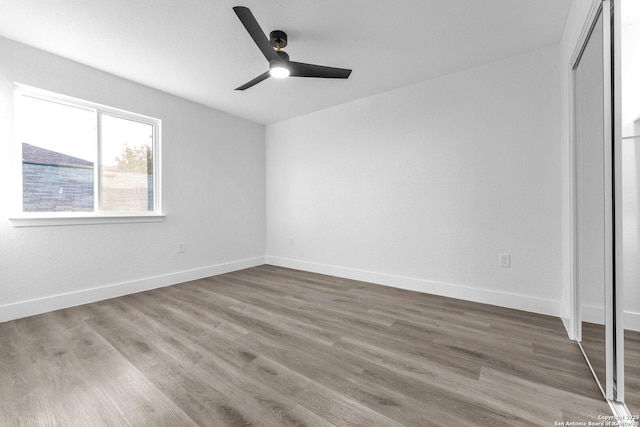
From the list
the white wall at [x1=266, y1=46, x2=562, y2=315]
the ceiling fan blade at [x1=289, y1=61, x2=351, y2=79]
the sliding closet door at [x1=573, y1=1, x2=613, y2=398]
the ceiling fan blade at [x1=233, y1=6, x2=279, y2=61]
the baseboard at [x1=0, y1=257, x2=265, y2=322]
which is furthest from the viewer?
the white wall at [x1=266, y1=46, x2=562, y2=315]

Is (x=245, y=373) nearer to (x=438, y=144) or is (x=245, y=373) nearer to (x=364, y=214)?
(x=364, y=214)

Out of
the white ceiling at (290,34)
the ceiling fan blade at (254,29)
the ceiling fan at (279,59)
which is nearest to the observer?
the ceiling fan blade at (254,29)

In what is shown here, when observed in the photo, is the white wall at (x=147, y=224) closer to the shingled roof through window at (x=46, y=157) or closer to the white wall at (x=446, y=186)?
the shingled roof through window at (x=46, y=157)

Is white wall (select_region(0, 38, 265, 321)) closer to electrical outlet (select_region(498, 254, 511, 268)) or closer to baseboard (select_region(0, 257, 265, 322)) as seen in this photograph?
baseboard (select_region(0, 257, 265, 322))

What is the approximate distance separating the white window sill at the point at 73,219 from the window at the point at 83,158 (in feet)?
0.04

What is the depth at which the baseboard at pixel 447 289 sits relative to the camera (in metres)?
2.44

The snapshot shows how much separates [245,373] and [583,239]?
2.26m

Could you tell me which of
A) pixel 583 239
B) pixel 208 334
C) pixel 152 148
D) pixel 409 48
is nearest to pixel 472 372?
pixel 583 239

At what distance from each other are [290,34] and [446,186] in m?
2.12

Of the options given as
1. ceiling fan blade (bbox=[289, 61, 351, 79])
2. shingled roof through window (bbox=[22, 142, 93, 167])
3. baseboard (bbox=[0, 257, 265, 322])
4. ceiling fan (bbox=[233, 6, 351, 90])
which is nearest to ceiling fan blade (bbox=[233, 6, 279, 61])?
ceiling fan (bbox=[233, 6, 351, 90])

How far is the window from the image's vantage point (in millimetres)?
2500

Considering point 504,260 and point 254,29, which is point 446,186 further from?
point 254,29

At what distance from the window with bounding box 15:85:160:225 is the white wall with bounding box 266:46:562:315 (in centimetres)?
206

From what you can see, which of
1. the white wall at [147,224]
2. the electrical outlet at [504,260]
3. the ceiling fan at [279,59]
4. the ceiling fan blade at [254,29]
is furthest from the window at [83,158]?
the electrical outlet at [504,260]
